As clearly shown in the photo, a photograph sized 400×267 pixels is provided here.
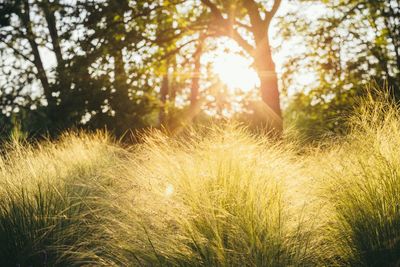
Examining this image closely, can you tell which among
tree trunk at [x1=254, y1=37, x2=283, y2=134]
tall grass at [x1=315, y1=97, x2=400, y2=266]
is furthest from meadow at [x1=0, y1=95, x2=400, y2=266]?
tree trunk at [x1=254, y1=37, x2=283, y2=134]

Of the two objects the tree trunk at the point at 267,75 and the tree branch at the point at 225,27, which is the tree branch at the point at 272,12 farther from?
the tree branch at the point at 225,27

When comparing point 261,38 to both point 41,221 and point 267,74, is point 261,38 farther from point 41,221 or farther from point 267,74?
point 41,221

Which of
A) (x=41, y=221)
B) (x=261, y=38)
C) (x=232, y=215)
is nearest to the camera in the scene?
(x=232, y=215)

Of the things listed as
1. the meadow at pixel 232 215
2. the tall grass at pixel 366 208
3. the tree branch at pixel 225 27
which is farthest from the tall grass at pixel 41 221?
the tree branch at pixel 225 27

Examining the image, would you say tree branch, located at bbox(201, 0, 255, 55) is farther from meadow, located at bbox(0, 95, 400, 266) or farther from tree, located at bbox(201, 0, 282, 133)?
meadow, located at bbox(0, 95, 400, 266)

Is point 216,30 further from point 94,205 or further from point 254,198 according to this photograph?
point 254,198

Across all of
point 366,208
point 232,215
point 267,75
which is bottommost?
point 366,208

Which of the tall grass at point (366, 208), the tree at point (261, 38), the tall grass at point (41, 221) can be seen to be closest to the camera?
the tall grass at point (366, 208)

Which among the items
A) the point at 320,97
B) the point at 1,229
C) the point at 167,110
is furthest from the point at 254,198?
the point at 167,110

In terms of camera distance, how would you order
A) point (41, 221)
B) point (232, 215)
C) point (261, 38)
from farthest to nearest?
point (261, 38) → point (41, 221) → point (232, 215)

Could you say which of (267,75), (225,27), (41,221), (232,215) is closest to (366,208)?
(232,215)

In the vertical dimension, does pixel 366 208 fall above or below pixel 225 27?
below

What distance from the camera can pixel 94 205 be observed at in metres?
4.05

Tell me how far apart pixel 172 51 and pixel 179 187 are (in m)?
8.24
